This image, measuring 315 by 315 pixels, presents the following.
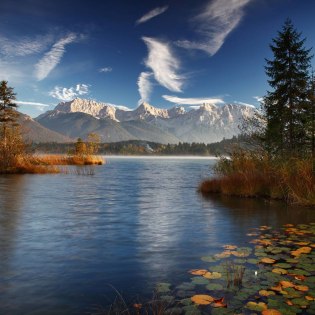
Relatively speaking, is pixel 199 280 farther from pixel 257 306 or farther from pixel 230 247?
pixel 230 247

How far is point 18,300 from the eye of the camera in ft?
22.6

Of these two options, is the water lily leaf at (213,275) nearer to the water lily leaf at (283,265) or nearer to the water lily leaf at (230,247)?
the water lily leaf at (283,265)

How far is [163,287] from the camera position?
24.8 feet

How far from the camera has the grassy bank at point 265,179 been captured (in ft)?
65.6

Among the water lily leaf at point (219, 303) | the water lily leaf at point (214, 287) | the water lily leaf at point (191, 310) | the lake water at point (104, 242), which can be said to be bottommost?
the lake water at point (104, 242)

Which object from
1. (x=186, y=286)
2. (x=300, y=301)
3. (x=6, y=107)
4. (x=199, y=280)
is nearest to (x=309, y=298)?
(x=300, y=301)

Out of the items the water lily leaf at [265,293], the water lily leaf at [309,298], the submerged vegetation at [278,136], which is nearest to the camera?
the water lily leaf at [309,298]

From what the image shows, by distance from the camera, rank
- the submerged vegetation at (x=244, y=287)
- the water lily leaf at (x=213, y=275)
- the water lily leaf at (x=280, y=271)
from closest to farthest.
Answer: the submerged vegetation at (x=244, y=287) → the water lily leaf at (x=213, y=275) → the water lily leaf at (x=280, y=271)

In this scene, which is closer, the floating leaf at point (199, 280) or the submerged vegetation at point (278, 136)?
the floating leaf at point (199, 280)

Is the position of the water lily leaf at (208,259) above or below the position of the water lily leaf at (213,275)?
below

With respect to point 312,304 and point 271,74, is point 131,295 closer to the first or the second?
point 312,304

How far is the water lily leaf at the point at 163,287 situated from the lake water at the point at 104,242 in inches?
7.9

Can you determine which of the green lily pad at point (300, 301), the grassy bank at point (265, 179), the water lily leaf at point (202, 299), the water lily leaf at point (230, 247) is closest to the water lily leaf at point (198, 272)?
Result: the water lily leaf at point (202, 299)

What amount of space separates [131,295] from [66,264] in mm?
2930
